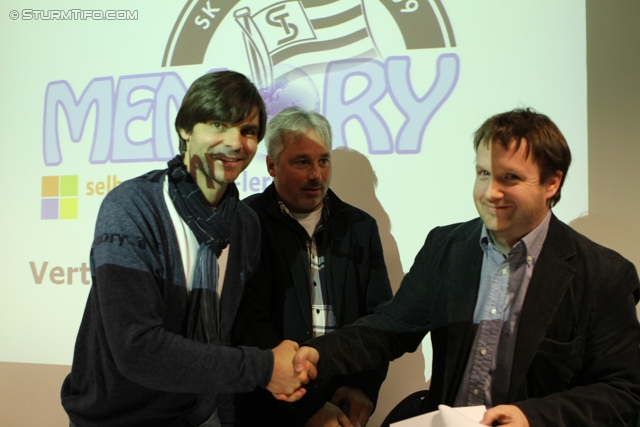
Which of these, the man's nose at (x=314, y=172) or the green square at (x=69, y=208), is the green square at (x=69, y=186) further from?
the man's nose at (x=314, y=172)

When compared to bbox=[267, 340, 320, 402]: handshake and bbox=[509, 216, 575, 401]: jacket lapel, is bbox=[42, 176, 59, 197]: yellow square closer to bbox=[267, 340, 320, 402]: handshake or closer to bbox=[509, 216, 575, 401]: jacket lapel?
bbox=[267, 340, 320, 402]: handshake

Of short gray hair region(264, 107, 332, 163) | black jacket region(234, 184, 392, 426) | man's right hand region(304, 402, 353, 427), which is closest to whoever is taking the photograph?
man's right hand region(304, 402, 353, 427)

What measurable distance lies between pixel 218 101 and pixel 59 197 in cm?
194

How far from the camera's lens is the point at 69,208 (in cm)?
326

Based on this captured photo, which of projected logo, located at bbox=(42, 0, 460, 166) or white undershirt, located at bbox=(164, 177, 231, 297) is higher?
projected logo, located at bbox=(42, 0, 460, 166)

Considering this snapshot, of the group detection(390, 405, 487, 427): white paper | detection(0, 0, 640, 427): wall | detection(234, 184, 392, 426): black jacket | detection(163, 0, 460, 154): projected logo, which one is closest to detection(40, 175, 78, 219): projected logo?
detection(163, 0, 460, 154): projected logo

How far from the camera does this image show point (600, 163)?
2707 millimetres

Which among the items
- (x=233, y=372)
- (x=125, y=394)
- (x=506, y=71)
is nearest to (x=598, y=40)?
(x=506, y=71)

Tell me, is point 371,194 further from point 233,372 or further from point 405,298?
point 233,372

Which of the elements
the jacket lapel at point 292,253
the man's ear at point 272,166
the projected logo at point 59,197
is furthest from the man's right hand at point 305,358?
the projected logo at point 59,197

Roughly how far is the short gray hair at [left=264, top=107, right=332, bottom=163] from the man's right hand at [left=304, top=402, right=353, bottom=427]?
40.1 inches

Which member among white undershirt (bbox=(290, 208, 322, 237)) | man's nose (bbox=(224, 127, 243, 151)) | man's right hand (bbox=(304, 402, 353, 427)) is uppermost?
man's nose (bbox=(224, 127, 243, 151))

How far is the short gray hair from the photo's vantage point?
2.37m

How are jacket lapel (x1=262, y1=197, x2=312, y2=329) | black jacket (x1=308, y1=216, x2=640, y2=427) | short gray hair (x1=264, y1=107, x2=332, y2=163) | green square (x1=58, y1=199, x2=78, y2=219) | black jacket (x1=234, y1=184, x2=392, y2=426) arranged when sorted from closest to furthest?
black jacket (x1=308, y1=216, x2=640, y2=427)
black jacket (x1=234, y1=184, x2=392, y2=426)
jacket lapel (x1=262, y1=197, x2=312, y2=329)
short gray hair (x1=264, y1=107, x2=332, y2=163)
green square (x1=58, y1=199, x2=78, y2=219)
